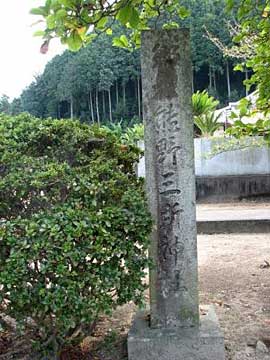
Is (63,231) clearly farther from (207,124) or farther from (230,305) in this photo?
(207,124)

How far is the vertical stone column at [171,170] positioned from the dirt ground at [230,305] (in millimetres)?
328

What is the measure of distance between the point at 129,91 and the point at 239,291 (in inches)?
872

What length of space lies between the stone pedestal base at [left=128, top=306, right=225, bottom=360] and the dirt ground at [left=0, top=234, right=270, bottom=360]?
0.46 ft

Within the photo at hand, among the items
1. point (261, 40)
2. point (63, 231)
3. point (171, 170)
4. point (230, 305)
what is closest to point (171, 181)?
point (171, 170)

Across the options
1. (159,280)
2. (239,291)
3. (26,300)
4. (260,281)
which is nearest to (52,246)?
(26,300)

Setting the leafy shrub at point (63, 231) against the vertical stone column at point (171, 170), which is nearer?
the leafy shrub at point (63, 231)

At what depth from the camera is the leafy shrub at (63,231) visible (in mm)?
2033

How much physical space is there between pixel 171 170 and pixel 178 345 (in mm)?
878

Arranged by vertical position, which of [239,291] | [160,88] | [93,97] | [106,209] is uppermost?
[93,97]

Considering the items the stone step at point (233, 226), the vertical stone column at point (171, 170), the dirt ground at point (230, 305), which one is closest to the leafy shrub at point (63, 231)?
the vertical stone column at point (171, 170)

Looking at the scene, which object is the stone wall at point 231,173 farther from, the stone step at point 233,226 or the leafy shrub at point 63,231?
the leafy shrub at point 63,231

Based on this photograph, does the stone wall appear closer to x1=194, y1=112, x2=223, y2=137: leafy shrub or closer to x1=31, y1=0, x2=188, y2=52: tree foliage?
x1=194, y1=112, x2=223, y2=137: leafy shrub

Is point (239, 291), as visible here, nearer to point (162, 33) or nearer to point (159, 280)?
point (159, 280)

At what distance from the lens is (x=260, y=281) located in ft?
12.7
